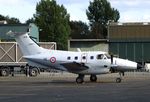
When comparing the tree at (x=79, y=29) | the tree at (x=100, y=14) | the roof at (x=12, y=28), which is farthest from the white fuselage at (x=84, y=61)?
the tree at (x=79, y=29)

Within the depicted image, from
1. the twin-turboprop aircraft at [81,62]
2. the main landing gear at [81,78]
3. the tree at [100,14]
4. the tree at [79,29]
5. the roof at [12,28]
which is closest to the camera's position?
the main landing gear at [81,78]

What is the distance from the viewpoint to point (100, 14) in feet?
465

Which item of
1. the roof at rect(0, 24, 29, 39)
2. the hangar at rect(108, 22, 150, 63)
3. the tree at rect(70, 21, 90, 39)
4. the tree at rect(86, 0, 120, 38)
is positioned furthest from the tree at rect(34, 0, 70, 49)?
the roof at rect(0, 24, 29, 39)

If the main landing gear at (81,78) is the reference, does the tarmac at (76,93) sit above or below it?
below

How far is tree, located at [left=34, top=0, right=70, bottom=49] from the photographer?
109 meters

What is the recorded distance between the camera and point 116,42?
3772 inches

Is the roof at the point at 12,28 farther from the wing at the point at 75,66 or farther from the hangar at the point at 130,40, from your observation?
the wing at the point at 75,66

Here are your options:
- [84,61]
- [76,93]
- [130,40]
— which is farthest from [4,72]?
[130,40]

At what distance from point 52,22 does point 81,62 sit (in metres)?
73.7

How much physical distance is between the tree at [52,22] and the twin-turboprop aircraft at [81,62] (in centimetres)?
6834

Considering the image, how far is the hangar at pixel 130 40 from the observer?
94312mm

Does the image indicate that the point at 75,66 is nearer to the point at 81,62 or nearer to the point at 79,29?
the point at 81,62

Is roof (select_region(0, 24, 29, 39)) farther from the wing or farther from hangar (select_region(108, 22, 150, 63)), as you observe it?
the wing

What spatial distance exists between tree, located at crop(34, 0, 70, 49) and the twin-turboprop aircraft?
68336 mm
